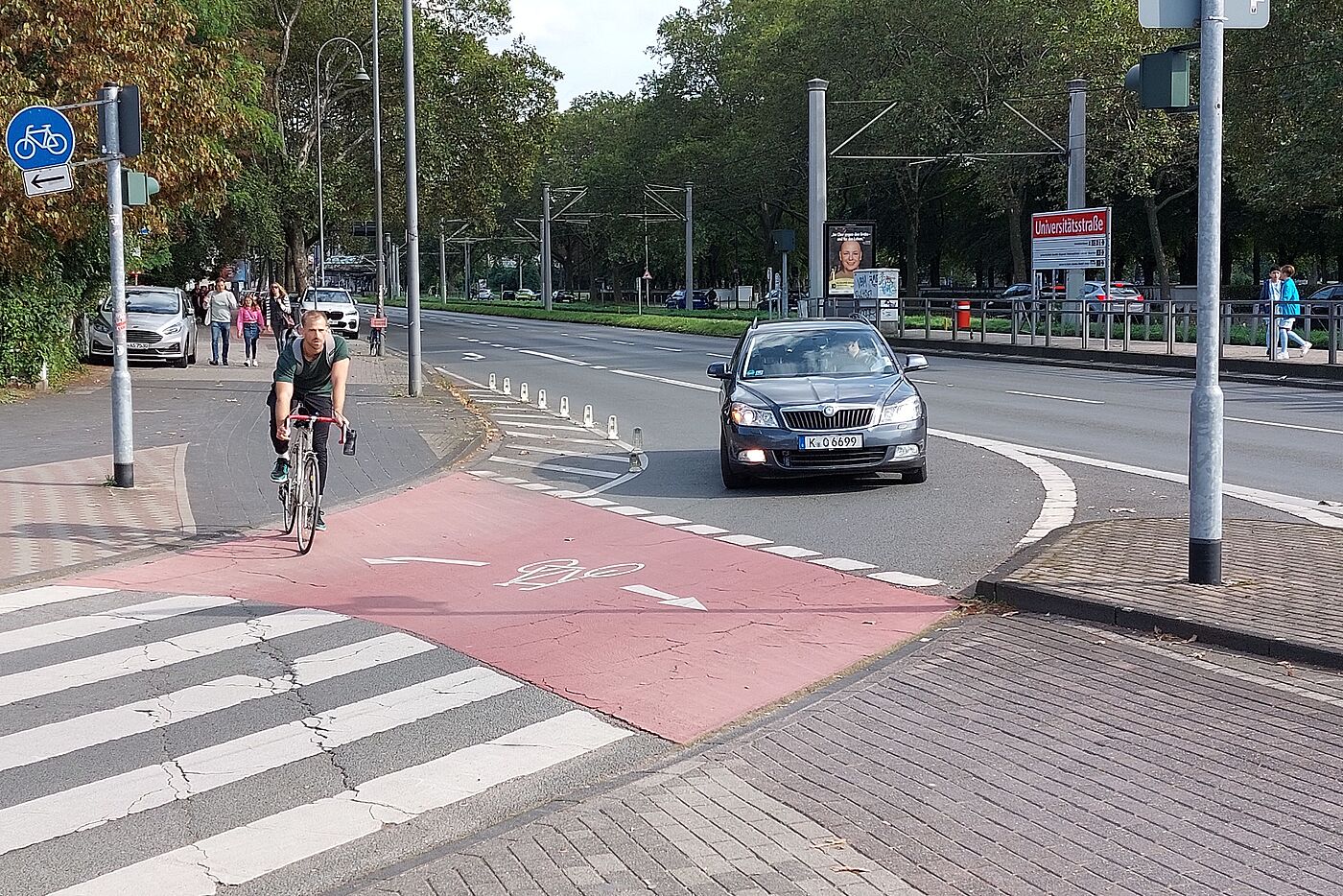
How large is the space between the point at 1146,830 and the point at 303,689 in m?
3.80

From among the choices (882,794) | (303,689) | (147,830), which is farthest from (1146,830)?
(303,689)

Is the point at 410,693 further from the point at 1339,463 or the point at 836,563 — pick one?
the point at 1339,463

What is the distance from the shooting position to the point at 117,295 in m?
13.4

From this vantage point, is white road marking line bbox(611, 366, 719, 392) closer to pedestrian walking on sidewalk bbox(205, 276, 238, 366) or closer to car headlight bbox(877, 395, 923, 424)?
pedestrian walking on sidewalk bbox(205, 276, 238, 366)

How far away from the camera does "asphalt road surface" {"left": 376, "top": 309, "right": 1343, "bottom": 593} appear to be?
36.9 feet

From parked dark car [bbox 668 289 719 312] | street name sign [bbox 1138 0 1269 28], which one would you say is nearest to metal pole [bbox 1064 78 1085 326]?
street name sign [bbox 1138 0 1269 28]

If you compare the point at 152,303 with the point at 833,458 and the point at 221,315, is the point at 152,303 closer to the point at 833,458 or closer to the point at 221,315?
the point at 221,315

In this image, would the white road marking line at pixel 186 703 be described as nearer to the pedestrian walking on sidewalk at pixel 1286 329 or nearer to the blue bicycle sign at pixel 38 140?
the blue bicycle sign at pixel 38 140

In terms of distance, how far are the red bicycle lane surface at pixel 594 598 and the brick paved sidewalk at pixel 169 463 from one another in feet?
2.54

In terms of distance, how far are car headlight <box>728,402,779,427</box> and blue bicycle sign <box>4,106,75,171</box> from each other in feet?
19.9

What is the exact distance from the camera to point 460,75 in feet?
195

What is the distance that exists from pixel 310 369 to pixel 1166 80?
20.6ft

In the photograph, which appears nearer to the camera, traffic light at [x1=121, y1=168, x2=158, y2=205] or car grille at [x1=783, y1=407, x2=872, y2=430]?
car grille at [x1=783, y1=407, x2=872, y2=430]

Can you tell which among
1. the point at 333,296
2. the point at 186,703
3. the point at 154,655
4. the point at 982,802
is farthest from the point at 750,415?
the point at 333,296
